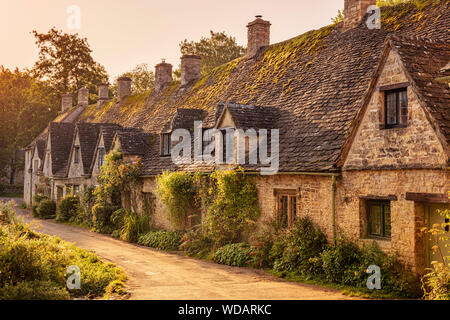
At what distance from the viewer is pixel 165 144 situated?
25141 mm

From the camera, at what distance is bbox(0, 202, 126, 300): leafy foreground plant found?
10641 millimetres

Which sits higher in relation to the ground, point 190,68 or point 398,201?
point 190,68

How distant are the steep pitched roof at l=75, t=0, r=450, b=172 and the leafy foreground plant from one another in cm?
651

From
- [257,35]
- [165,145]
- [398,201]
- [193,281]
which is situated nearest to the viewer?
[398,201]

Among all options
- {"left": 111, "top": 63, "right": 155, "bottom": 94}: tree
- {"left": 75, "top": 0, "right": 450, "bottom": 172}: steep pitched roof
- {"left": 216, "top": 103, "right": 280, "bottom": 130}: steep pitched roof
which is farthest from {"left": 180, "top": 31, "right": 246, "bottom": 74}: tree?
{"left": 216, "top": 103, "right": 280, "bottom": 130}: steep pitched roof

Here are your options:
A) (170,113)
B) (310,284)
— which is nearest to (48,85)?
(170,113)

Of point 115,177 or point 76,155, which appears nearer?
point 115,177

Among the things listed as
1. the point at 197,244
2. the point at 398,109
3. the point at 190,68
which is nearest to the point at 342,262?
the point at 398,109

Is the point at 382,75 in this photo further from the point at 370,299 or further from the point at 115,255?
the point at 115,255

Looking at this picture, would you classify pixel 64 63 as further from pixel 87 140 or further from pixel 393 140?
pixel 393 140

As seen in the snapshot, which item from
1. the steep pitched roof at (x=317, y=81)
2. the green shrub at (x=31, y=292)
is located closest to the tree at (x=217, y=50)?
the steep pitched roof at (x=317, y=81)

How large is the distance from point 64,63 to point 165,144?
151 feet

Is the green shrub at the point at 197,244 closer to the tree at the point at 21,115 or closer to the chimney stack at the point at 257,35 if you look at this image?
the chimney stack at the point at 257,35

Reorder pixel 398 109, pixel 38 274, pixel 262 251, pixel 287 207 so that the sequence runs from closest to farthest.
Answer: pixel 38 274
pixel 398 109
pixel 262 251
pixel 287 207
